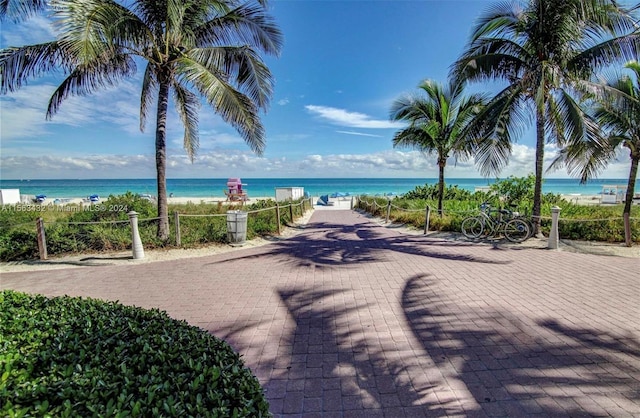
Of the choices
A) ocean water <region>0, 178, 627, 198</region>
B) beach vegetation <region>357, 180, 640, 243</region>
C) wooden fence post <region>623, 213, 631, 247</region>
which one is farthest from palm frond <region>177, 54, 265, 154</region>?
ocean water <region>0, 178, 627, 198</region>

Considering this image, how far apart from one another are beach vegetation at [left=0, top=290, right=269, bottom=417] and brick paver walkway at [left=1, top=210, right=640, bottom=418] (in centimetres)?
99

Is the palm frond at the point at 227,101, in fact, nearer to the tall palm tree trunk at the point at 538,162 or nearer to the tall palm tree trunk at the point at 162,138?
the tall palm tree trunk at the point at 162,138

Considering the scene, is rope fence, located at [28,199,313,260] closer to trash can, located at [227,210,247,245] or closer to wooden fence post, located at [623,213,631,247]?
trash can, located at [227,210,247,245]

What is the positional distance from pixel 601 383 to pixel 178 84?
430 inches

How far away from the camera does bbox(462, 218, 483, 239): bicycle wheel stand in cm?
981

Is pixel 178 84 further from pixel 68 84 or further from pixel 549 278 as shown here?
pixel 549 278

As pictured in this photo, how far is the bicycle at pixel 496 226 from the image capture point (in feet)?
29.4

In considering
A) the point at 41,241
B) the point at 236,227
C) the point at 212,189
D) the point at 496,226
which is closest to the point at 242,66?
the point at 236,227

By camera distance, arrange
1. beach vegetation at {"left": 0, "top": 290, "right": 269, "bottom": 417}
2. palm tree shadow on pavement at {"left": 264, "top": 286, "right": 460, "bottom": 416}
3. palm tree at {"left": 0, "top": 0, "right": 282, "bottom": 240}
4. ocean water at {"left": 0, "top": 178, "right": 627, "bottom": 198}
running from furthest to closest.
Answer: ocean water at {"left": 0, "top": 178, "right": 627, "bottom": 198}, palm tree at {"left": 0, "top": 0, "right": 282, "bottom": 240}, palm tree shadow on pavement at {"left": 264, "top": 286, "right": 460, "bottom": 416}, beach vegetation at {"left": 0, "top": 290, "right": 269, "bottom": 417}

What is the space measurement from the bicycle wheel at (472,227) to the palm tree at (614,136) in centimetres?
282

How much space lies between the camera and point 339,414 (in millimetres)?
2439

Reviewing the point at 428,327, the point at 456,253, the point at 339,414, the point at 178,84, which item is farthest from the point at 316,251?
the point at 178,84

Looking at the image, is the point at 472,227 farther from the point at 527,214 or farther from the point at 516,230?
the point at 527,214

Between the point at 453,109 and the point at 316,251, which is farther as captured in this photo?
the point at 453,109
